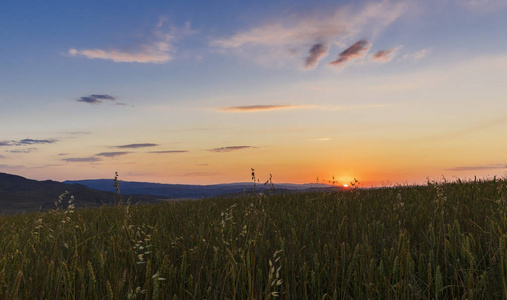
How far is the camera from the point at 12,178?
543 ft

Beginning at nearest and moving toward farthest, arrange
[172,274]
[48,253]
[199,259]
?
[172,274]
[199,259]
[48,253]

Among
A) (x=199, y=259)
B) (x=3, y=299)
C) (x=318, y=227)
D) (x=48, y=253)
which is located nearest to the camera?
(x=3, y=299)

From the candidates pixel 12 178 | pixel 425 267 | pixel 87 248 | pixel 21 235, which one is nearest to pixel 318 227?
pixel 425 267

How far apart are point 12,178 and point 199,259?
19883 cm

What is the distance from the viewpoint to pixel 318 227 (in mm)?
3924

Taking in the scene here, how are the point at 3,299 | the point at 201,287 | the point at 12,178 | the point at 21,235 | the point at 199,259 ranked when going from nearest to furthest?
the point at 3,299 < the point at 201,287 < the point at 199,259 < the point at 21,235 < the point at 12,178

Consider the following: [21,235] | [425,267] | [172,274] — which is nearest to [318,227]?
[425,267]

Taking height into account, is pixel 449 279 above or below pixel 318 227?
below

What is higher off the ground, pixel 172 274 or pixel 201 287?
pixel 172 274

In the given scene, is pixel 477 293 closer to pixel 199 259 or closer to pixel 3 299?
pixel 199 259

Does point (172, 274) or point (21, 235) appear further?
point (21, 235)

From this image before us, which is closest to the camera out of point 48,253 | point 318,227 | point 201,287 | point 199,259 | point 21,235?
point 201,287

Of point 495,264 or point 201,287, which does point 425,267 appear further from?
point 201,287

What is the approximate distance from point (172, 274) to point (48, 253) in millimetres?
1959
